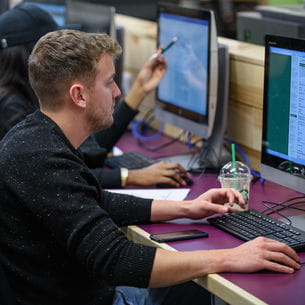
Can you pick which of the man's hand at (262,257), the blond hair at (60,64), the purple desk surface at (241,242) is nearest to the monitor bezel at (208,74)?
the purple desk surface at (241,242)

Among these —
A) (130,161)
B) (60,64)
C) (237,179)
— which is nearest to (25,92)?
(130,161)

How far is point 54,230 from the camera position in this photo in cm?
153

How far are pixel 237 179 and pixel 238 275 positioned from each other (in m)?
0.55

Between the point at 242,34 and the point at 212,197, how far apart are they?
1.27 metres

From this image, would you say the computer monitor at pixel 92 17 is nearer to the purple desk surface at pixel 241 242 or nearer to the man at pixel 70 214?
the purple desk surface at pixel 241 242

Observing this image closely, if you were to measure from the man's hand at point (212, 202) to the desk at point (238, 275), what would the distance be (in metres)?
0.04

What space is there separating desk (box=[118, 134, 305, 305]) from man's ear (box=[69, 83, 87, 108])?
0.39 m

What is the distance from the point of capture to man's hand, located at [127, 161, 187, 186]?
2246 millimetres

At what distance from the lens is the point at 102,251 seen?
150 cm

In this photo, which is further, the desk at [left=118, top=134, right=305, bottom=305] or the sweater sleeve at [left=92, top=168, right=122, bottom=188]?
the sweater sleeve at [left=92, top=168, right=122, bottom=188]

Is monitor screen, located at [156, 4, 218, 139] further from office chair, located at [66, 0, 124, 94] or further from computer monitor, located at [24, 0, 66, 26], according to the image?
computer monitor, located at [24, 0, 66, 26]

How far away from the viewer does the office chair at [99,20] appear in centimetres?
292

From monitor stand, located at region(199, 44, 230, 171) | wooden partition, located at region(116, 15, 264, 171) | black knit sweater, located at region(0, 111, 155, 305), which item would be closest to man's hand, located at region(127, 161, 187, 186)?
monitor stand, located at region(199, 44, 230, 171)

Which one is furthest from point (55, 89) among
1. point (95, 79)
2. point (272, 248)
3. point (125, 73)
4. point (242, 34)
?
point (125, 73)
